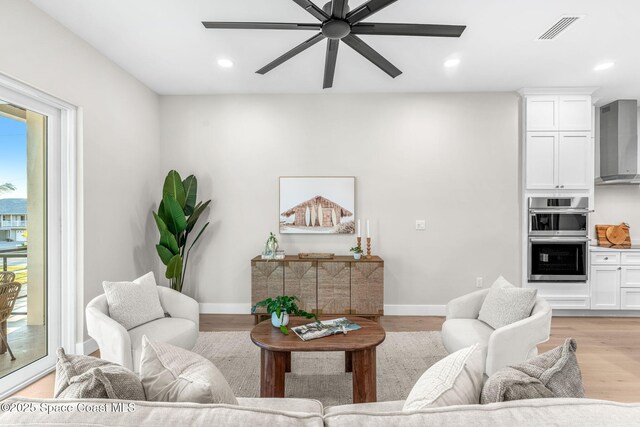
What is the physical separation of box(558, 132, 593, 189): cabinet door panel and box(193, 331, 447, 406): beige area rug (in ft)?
8.25

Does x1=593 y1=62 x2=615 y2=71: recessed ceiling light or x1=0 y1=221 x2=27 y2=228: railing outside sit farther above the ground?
x1=593 y1=62 x2=615 y2=71: recessed ceiling light

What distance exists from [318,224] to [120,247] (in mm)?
2237

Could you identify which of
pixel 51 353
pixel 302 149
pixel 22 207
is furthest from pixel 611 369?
pixel 22 207

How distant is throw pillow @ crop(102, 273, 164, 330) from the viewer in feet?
8.10

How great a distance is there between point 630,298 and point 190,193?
217 inches

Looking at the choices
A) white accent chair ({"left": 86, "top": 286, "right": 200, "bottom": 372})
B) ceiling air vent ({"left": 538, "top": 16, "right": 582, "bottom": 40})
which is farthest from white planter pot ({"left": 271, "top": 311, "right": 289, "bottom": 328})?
ceiling air vent ({"left": 538, "top": 16, "right": 582, "bottom": 40})

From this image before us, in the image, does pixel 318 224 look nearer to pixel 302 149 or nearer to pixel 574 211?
pixel 302 149

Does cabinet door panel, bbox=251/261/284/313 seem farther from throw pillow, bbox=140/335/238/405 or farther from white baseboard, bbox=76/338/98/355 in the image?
throw pillow, bbox=140/335/238/405

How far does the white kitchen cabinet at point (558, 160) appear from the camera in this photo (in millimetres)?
4199

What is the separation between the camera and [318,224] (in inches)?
174

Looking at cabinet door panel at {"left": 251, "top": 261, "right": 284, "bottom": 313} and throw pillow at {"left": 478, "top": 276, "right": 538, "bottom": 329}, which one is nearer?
throw pillow at {"left": 478, "top": 276, "right": 538, "bottom": 329}

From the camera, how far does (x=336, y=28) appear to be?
2127 millimetres

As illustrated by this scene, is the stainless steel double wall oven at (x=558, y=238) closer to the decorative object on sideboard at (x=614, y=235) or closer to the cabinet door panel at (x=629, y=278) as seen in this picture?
the cabinet door panel at (x=629, y=278)

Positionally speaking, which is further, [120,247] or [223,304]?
[223,304]
